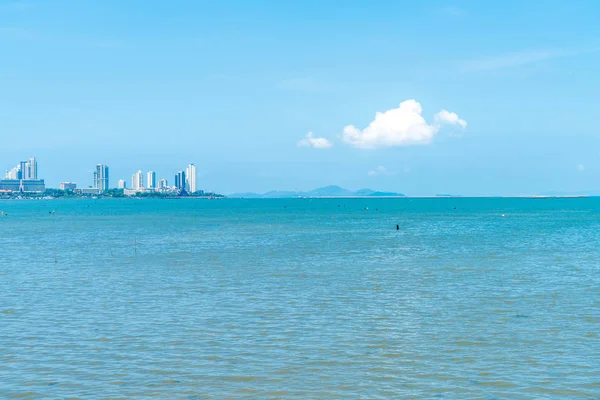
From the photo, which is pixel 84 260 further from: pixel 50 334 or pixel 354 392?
pixel 354 392

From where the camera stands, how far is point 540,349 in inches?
988

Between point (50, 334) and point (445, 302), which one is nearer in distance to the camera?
point (50, 334)

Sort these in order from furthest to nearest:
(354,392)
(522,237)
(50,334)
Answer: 1. (522,237)
2. (50,334)
3. (354,392)

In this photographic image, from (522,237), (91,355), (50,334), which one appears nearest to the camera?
(91,355)

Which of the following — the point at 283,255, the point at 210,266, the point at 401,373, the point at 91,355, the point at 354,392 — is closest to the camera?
the point at 354,392

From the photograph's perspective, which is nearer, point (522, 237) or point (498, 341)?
point (498, 341)

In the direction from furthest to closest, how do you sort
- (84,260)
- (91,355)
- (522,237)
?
(522,237) < (84,260) < (91,355)

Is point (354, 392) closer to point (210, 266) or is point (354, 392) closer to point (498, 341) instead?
point (498, 341)

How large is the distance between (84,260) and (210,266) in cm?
1363

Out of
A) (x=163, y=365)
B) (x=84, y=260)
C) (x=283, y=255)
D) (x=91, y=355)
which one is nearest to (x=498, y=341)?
(x=163, y=365)

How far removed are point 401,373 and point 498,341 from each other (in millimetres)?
6033

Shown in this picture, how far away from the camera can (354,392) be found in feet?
66.7

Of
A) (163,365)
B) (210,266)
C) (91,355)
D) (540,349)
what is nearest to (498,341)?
(540,349)

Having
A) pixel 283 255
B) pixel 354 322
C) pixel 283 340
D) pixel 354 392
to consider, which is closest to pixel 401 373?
pixel 354 392
